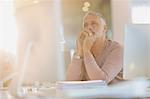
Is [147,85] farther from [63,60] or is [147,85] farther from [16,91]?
[16,91]

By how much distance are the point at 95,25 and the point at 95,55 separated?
0.49ft

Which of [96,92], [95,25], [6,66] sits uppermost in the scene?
[95,25]

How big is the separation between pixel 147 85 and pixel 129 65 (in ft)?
0.55

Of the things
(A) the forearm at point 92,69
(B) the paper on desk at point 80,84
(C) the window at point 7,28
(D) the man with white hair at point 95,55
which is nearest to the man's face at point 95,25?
(D) the man with white hair at point 95,55

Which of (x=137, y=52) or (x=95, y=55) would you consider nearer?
(x=137, y=52)

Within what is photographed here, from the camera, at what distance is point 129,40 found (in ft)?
3.53

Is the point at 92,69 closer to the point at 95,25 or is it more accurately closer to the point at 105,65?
the point at 105,65

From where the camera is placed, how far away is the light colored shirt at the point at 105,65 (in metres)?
1.20

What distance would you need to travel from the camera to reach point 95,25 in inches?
49.5

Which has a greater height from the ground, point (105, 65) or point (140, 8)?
point (140, 8)

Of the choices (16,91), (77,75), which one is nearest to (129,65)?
(77,75)

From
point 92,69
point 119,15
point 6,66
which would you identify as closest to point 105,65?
point 92,69

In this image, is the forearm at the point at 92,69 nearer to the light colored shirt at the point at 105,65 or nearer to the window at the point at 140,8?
the light colored shirt at the point at 105,65

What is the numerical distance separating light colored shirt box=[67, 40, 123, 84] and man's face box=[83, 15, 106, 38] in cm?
7
